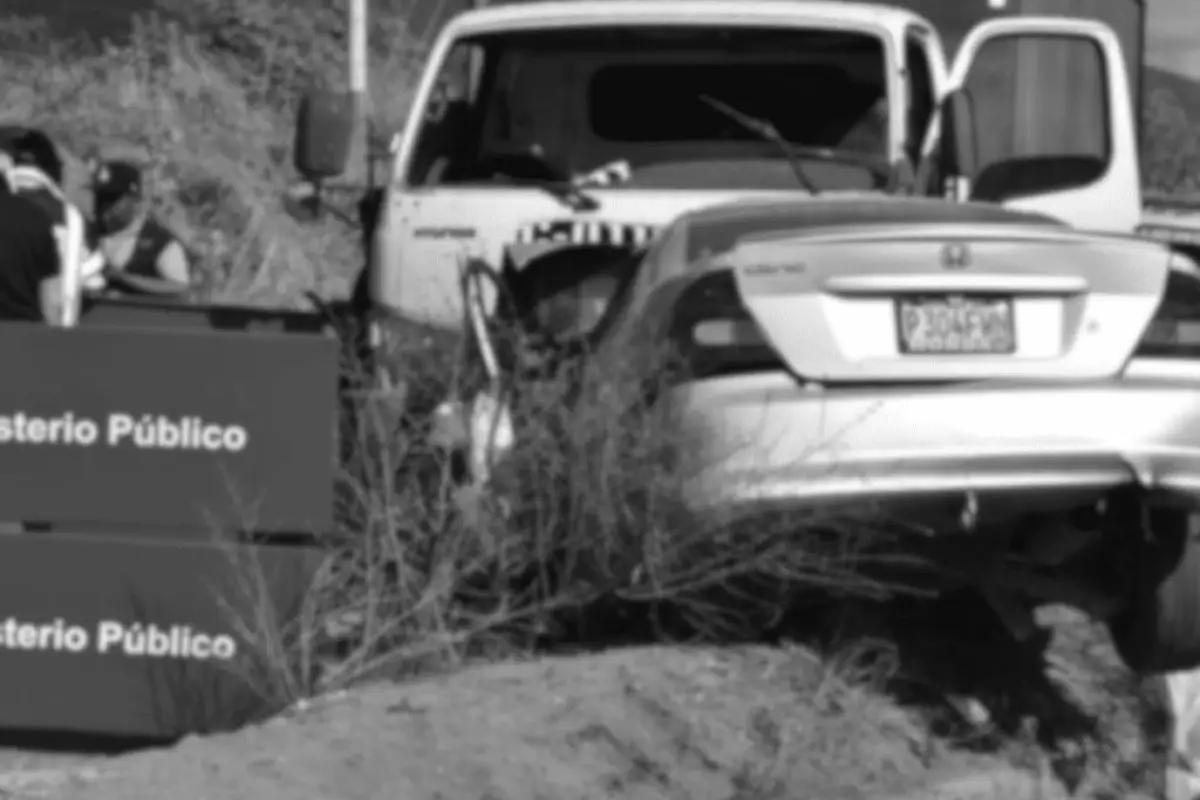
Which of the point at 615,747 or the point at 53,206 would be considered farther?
the point at 53,206

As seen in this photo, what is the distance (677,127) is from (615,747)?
364 centimetres

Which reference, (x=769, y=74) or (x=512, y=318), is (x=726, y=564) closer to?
(x=512, y=318)

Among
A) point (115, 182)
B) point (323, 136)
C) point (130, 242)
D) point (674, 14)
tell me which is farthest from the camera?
point (115, 182)

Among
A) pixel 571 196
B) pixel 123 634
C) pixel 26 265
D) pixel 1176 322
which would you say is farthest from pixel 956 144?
pixel 123 634

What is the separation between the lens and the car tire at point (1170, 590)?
Result: 7.64 metres

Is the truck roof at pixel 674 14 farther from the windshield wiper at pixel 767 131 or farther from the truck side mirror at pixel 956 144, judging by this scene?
the truck side mirror at pixel 956 144

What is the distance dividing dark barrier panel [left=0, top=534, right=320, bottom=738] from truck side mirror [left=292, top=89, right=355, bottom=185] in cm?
278

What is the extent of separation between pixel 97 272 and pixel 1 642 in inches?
175

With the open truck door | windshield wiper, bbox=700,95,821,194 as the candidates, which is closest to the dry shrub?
windshield wiper, bbox=700,95,821,194

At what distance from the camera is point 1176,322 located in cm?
741

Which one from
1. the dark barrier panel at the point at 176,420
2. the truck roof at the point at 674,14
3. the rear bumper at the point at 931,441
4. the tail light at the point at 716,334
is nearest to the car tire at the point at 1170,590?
the rear bumper at the point at 931,441

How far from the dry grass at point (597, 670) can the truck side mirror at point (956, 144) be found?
1.64 meters

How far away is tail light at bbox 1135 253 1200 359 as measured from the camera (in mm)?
7368

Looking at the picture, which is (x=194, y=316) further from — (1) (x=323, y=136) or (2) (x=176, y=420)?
(2) (x=176, y=420)
